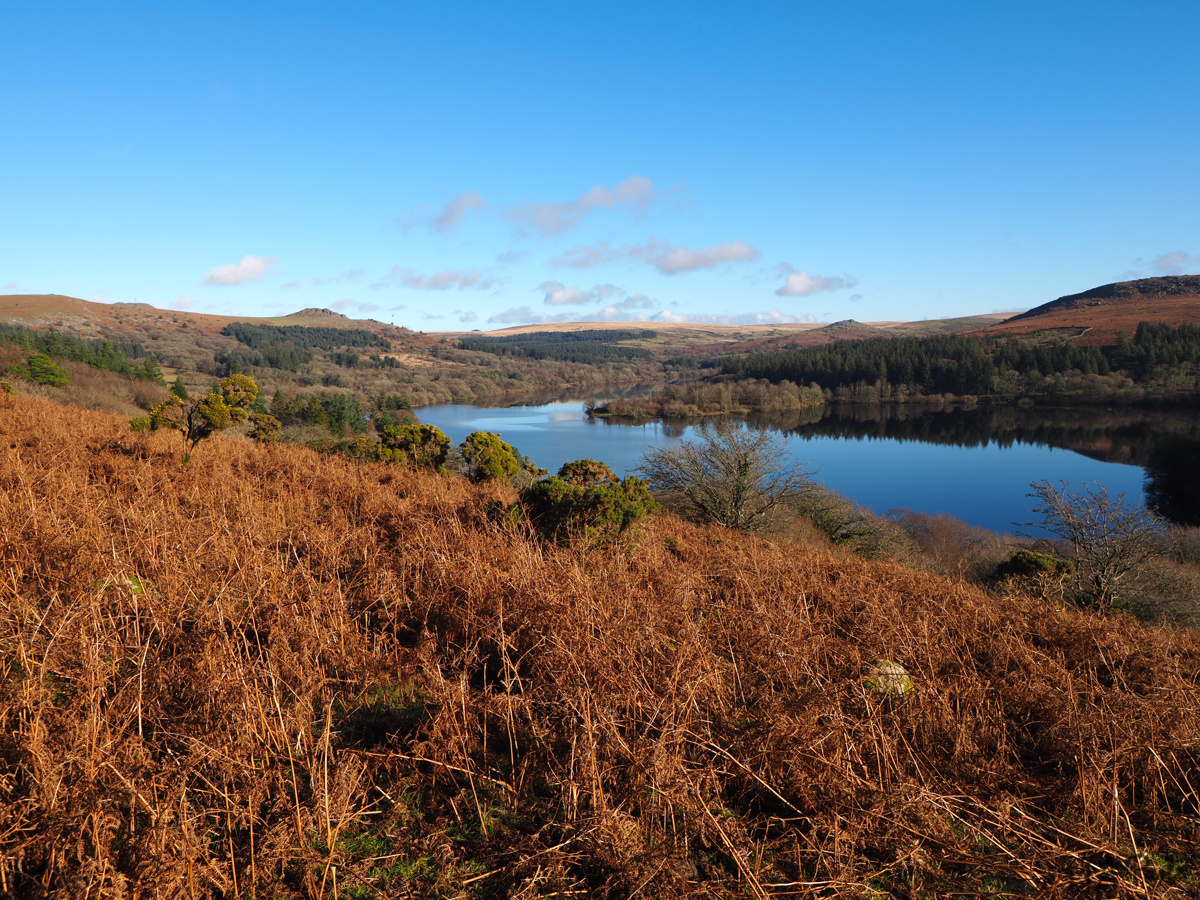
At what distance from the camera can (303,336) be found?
14250cm

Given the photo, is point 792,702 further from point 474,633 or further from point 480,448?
point 480,448

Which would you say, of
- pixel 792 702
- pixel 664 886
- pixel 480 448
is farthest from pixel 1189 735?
pixel 480 448

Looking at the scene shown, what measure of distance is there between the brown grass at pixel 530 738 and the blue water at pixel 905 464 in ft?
92.2

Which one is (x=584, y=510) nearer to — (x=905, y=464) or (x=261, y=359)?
(x=905, y=464)

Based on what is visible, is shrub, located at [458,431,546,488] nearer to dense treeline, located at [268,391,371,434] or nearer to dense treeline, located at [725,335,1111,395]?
dense treeline, located at [268,391,371,434]

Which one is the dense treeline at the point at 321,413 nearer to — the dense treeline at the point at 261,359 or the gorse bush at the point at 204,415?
the gorse bush at the point at 204,415

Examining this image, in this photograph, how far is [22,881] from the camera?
195 centimetres

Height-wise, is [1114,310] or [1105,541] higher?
[1114,310]

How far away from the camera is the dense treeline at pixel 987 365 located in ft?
237

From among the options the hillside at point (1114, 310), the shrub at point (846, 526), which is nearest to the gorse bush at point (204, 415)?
the shrub at point (846, 526)

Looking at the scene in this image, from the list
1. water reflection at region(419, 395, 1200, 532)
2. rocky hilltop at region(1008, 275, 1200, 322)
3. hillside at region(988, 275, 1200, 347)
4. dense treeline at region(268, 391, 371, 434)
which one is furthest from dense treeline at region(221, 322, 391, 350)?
rocky hilltop at region(1008, 275, 1200, 322)

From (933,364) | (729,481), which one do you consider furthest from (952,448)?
(729,481)

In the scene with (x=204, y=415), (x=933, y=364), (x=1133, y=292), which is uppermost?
(x=1133, y=292)

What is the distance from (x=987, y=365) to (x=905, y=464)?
41424mm
